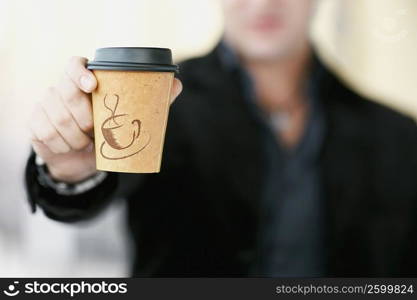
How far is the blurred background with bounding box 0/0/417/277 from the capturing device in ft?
4.69

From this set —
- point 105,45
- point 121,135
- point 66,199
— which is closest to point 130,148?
point 121,135

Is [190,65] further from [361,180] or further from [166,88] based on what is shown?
[166,88]

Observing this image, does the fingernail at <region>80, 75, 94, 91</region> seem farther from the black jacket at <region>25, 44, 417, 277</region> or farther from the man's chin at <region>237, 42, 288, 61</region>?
the man's chin at <region>237, 42, 288, 61</region>

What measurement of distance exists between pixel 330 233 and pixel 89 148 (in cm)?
93

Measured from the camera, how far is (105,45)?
134 centimetres

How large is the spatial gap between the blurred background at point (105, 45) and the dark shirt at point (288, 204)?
0.68ft

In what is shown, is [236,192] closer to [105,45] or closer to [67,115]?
[105,45]

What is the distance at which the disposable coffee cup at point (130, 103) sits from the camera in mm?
576

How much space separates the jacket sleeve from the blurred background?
496 millimetres

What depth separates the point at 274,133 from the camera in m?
1.46

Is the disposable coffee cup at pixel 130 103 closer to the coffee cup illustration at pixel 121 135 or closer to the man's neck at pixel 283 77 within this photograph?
the coffee cup illustration at pixel 121 135

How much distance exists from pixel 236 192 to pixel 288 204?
0.15m

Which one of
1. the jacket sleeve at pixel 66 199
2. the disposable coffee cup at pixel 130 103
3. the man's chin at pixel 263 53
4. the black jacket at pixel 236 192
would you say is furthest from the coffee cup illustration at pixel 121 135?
the man's chin at pixel 263 53

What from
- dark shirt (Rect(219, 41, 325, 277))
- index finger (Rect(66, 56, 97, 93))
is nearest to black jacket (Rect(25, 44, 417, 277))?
dark shirt (Rect(219, 41, 325, 277))
